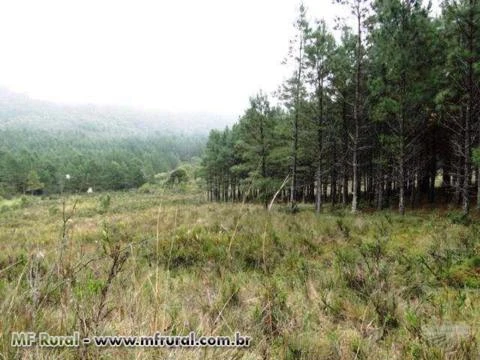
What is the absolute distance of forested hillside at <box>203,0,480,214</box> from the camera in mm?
15570

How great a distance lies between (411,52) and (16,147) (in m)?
156

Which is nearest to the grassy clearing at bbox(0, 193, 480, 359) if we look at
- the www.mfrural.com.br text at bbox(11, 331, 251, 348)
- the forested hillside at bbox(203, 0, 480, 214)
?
the www.mfrural.com.br text at bbox(11, 331, 251, 348)

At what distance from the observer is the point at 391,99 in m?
17.4

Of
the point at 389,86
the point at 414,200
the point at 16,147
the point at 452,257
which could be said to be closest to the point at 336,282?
the point at 452,257

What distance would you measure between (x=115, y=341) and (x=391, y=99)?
60.3 ft

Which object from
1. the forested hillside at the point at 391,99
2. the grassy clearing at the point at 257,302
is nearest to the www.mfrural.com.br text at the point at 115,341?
the grassy clearing at the point at 257,302

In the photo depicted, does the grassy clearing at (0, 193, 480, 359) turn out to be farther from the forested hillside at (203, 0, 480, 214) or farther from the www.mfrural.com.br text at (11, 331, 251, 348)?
the forested hillside at (203, 0, 480, 214)

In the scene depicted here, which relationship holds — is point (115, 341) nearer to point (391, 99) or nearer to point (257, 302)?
point (257, 302)

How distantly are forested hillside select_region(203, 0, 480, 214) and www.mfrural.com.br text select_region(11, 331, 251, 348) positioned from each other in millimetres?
8083

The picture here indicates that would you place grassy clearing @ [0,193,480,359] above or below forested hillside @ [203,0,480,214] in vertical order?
below

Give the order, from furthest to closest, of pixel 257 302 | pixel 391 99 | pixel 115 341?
pixel 391 99, pixel 257 302, pixel 115 341

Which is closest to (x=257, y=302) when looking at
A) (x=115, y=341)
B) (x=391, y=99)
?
(x=115, y=341)

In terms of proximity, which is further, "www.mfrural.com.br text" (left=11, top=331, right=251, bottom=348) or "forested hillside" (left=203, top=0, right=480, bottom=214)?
"forested hillside" (left=203, top=0, right=480, bottom=214)

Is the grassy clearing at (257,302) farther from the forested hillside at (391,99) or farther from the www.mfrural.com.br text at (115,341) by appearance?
the forested hillside at (391,99)
